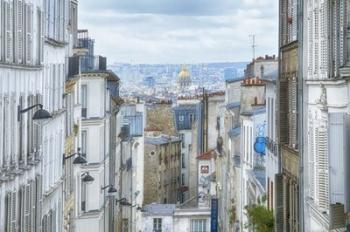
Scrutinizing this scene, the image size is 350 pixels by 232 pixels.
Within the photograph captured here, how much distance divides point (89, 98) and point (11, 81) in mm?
24532

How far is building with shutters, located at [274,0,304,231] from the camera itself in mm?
24828

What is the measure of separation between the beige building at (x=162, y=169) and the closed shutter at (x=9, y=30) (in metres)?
77.8

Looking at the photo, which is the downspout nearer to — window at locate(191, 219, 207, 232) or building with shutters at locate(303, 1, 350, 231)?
building with shutters at locate(303, 1, 350, 231)

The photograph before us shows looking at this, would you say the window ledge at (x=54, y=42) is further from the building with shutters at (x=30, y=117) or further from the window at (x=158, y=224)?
the window at (x=158, y=224)

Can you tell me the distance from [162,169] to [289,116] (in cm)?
8300

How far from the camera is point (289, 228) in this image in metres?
27.6

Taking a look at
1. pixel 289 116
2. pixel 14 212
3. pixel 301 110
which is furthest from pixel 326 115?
pixel 14 212

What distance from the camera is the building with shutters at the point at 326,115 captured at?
17.7 m

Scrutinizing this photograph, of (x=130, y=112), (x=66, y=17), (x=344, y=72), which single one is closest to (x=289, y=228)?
(x=344, y=72)

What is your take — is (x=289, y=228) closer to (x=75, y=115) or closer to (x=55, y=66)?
(x=55, y=66)

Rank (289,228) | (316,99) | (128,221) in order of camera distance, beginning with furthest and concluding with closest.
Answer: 1. (128,221)
2. (289,228)
3. (316,99)

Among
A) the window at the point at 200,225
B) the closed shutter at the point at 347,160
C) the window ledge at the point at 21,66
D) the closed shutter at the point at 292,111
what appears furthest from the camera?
the window at the point at 200,225

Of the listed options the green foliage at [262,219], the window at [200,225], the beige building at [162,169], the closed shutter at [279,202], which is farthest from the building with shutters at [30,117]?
the beige building at [162,169]

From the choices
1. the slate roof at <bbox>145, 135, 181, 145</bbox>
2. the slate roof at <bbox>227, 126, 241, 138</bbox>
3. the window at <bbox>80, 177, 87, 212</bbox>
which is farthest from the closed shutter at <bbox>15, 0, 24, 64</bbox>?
the slate roof at <bbox>145, 135, 181, 145</bbox>
